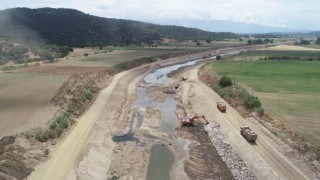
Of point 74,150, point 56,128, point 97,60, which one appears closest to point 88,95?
point 56,128

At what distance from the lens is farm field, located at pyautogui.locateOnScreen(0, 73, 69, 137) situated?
39272 mm

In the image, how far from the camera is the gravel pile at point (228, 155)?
31353 mm

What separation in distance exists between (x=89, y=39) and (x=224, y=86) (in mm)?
114550

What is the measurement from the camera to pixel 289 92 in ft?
194

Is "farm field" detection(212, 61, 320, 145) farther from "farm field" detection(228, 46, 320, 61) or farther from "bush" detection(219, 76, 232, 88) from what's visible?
"farm field" detection(228, 46, 320, 61)

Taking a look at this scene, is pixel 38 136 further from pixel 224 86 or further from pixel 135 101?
pixel 224 86

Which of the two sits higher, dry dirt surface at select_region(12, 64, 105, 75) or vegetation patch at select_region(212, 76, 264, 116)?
dry dirt surface at select_region(12, 64, 105, 75)

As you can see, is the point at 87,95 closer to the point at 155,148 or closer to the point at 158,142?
the point at 158,142

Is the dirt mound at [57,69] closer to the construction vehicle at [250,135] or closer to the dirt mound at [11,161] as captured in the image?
the dirt mound at [11,161]

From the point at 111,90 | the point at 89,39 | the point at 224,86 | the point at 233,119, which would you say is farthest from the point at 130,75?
the point at 89,39

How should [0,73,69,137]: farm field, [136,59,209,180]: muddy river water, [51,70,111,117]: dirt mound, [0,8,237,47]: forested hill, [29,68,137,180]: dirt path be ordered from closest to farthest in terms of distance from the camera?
1. [29,68,137,180]: dirt path
2. [136,59,209,180]: muddy river water
3. [0,73,69,137]: farm field
4. [51,70,111,117]: dirt mound
5. [0,8,237,47]: forested hill

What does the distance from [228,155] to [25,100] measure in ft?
101

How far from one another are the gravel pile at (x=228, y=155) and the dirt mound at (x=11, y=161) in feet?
58.6

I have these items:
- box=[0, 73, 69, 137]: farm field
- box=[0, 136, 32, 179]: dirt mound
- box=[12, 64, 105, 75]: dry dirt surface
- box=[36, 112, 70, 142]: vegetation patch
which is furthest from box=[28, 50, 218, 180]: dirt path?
box=[12, 64, 105, 75]: dry dirt surface
